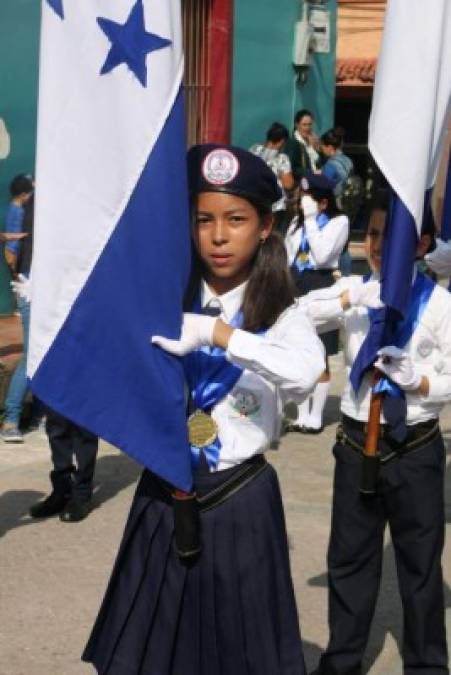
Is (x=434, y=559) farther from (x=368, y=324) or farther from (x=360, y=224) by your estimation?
(x=360, y=224)

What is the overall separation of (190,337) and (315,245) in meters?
5.80

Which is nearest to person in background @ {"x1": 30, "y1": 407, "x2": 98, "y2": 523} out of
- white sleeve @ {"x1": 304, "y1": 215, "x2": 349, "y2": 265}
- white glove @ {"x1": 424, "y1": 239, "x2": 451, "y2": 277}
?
white glove @ {"x1": 424, "y1": 239, "x2": 451, "y2": 277}

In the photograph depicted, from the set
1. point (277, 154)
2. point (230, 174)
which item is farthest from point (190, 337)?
point (277, 154)

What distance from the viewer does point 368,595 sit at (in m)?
4.92

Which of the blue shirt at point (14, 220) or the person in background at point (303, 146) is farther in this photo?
the person in background at point (303, 146)

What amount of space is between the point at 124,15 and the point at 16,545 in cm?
365

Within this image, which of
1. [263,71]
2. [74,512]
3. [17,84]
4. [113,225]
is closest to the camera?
[113,225]

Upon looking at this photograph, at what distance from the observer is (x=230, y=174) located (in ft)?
12.0

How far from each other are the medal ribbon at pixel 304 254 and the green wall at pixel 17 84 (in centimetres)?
268

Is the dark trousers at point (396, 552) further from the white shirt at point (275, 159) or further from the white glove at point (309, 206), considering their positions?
the white shirt at point (275, 159)

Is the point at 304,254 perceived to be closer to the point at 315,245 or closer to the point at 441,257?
the point at 315,245

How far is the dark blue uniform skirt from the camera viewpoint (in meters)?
3.72

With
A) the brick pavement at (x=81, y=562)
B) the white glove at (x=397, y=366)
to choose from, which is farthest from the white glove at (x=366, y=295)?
the brick pavement at (x=81, y=562)

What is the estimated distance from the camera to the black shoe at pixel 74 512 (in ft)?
22.8
